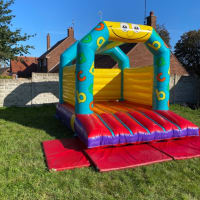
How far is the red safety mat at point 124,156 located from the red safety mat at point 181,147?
18 centimetres

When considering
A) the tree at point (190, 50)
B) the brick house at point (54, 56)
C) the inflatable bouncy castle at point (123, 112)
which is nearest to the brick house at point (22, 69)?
the brick house at point (54, 56)

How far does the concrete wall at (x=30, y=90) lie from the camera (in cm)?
830

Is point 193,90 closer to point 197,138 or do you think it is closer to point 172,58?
point 172,58

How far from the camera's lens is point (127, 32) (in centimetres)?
452

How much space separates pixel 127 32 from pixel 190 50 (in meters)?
23.4

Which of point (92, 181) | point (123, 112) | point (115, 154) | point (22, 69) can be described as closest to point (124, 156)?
point (115, 154)

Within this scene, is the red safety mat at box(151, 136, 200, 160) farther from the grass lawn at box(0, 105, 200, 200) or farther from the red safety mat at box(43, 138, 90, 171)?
the red safety mat at box(43, 138, 90, 171)

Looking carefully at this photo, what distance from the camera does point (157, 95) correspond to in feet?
15.9

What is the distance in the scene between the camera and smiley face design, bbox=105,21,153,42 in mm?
4422

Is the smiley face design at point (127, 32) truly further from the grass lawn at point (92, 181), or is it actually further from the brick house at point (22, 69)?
the brick house at point (22, 69)

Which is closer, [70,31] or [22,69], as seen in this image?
[70,31]

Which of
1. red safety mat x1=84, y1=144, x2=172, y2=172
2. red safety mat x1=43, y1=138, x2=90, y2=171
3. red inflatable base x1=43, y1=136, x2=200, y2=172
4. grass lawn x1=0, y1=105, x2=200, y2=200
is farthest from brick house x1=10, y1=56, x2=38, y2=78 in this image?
grass lawn x1=0, y1=105, x2=200, y2=200

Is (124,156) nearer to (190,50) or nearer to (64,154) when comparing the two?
(64,154)

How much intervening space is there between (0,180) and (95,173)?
1.23 m
